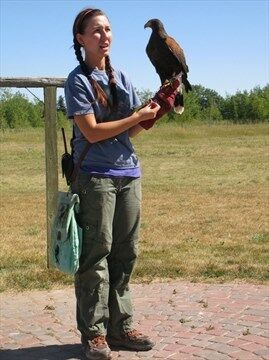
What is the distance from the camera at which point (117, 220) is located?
3873 millimetres

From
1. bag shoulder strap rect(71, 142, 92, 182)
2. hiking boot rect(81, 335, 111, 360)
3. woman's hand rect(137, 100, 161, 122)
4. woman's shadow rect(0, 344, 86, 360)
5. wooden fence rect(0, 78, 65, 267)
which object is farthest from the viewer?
wooden fence rect(0, 78, 65, 267)

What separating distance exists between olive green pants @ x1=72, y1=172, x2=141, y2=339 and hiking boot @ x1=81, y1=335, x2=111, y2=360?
4 cm

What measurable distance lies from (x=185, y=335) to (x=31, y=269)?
8.61ft

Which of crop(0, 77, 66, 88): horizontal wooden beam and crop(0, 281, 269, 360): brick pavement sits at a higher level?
crop(0, 77, 66, 88): horizontal wooden beam

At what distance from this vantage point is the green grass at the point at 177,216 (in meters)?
6.50

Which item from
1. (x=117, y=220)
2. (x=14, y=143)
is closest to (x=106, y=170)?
(x=117, y=220)

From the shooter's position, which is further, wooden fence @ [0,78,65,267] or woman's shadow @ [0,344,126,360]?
wooden fence @ [0,78,65,267]

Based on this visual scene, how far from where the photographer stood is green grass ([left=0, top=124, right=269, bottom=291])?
6.50 metres

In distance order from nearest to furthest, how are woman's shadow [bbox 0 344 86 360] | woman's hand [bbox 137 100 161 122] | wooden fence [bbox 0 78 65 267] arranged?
woman's hand [bbox 137 100 161 122] < woman's shadow [bbox 0 344 86 360] < wooden fence [bbox 0 78 65 267]

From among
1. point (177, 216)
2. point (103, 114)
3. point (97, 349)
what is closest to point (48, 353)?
point (97, 349)

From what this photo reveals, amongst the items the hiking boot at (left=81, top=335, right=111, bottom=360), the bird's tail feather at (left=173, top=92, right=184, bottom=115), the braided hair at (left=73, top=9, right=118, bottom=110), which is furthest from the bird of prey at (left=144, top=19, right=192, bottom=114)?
the hiking boot at (left=81, top=335, right=111, bottom=360)

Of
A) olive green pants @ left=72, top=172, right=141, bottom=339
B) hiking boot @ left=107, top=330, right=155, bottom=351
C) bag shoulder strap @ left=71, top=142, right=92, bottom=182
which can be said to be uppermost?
bag shoulder strap @ left=71, top=142, right=92, bottom=182

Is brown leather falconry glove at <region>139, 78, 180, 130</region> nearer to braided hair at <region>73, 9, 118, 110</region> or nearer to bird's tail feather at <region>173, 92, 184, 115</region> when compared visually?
bird's tail feather at <region>173, 92, 184, 115</region>

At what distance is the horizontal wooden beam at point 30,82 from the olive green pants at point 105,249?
2.76m
